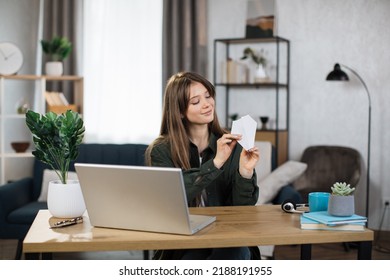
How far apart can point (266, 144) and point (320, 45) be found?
82 centimetres

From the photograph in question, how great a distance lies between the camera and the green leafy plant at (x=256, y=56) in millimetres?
4414

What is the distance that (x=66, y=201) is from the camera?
1928mm

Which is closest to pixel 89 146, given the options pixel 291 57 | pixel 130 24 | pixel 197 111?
pixel 130 24

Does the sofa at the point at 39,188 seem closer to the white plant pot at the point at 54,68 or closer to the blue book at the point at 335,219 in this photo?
the white plant pot at the point at 54,68

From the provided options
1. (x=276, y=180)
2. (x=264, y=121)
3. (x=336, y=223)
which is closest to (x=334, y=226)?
(x=336, y=223)

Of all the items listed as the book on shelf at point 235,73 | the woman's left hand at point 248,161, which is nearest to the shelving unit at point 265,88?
the book on shelf at point 235,73

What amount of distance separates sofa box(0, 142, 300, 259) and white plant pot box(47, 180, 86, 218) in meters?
1.60

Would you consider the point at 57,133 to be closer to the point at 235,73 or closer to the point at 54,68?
the point at 54,68

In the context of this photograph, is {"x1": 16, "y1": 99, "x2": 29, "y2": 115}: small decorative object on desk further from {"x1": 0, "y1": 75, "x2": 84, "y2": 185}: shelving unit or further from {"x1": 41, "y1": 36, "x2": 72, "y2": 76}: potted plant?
{"x1": 41, "y1": 36, "x2": 72, "y2": 76}: potted plant

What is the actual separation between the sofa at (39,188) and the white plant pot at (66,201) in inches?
62.8

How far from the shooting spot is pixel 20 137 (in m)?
4.64

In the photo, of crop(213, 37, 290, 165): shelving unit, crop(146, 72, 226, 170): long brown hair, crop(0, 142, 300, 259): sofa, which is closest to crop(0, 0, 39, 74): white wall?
crop(0, 142, 300, 259): sofa

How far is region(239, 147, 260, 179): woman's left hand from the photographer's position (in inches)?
77.1
